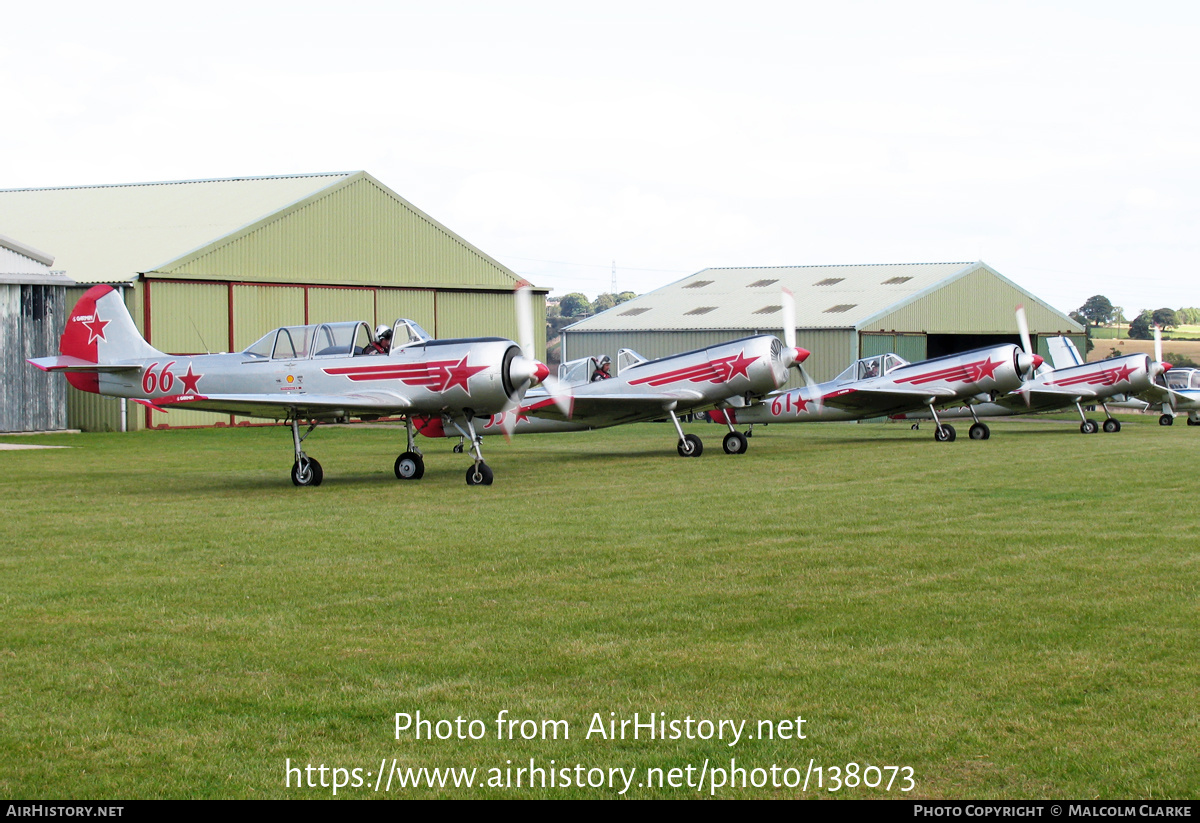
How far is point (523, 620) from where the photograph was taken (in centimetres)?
763

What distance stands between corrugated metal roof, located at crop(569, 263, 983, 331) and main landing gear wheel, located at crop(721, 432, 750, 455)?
62.0 feet

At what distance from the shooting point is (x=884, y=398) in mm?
27875

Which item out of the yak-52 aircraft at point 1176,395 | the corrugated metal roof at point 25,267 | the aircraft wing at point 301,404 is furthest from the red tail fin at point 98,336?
the yak-52 aircraft at point 1176,395

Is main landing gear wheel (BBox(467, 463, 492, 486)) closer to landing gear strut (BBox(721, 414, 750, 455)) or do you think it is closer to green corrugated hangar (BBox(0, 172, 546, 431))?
landing gear strut (BBox(721, 414, 750, 455))

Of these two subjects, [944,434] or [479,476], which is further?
[944,434]

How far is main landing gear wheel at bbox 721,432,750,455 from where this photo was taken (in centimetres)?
2272

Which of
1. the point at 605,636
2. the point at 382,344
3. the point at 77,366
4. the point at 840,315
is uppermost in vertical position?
the point at 840,315

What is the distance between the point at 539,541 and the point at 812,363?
31672 millimetres

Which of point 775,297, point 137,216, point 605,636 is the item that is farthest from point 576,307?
point 605,636

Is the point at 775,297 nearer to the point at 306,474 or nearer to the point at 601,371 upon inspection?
the point at 601,371

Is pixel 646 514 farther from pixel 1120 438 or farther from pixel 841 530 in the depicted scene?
pixel 1120 438

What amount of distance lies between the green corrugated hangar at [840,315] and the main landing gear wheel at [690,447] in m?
19.2

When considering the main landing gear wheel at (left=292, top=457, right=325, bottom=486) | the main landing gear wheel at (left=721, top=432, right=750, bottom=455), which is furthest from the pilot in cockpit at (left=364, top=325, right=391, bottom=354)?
the main landing gear wheel at (left=721, top=432, right=750, bottom=455)

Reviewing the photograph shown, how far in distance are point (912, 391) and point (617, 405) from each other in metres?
8.35
